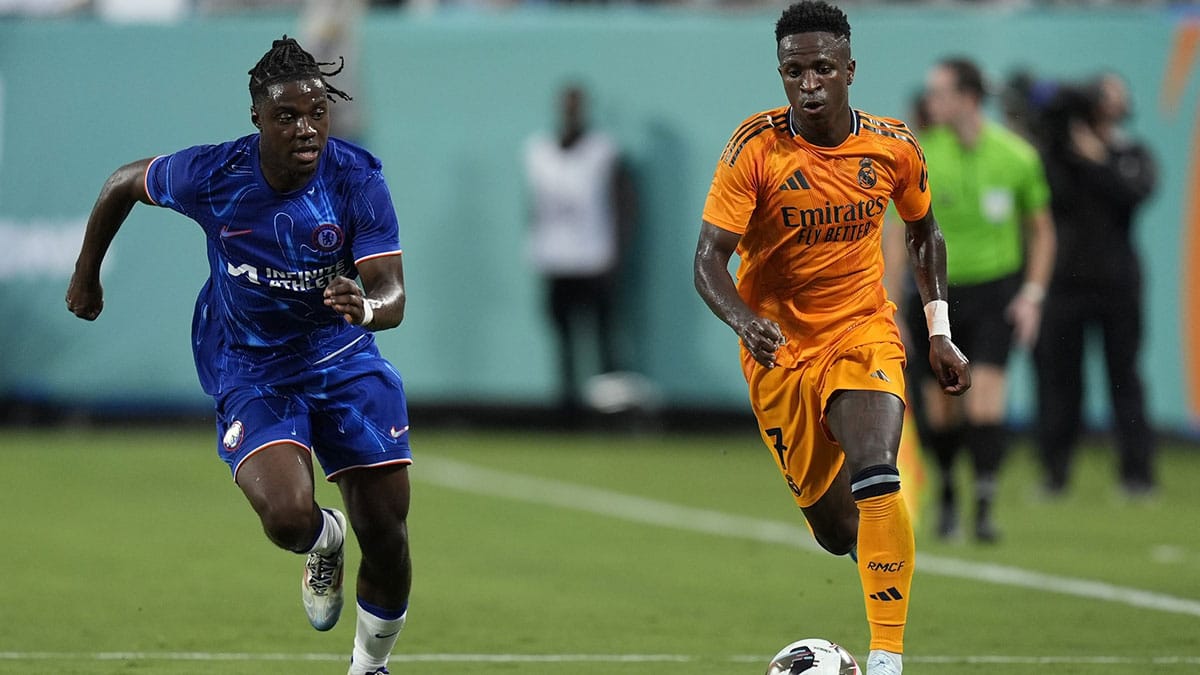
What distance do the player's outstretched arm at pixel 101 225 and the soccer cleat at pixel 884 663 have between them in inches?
121

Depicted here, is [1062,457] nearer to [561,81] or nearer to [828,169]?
[561,81]

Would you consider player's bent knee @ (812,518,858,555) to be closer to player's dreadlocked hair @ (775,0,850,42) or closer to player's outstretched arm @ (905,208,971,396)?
player's outstretched arm @ (905,208,971,396)

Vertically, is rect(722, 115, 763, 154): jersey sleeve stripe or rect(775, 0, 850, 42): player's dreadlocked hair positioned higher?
rect(775, 0, 850, 42): player's dreadlocked hair

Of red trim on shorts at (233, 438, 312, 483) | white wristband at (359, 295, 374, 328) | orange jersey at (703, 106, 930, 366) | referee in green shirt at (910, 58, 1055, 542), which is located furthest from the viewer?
referee in green shirt at (910, 58, 1055, 542)

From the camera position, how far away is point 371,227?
24.0ft

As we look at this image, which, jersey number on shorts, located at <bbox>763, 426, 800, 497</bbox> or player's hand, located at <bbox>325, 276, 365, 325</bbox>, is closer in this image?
player's hand, located at <bbox>325, 276, 365, 325</bbox>

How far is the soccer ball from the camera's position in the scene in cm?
732

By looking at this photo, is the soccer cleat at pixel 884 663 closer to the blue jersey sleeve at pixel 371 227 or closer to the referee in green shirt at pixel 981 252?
the blue jersey sleeve at pixel 371 227

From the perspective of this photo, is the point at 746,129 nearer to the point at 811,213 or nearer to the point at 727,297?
the point at 811,213

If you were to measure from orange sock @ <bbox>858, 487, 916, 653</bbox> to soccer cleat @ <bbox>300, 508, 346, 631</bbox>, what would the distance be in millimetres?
2038

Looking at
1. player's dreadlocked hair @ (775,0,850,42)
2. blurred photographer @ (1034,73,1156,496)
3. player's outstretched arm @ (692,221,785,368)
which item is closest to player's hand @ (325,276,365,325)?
player's outstretched arm @ (692,221,785,368)

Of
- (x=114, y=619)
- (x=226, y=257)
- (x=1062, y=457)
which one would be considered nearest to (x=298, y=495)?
(x=226, y=257)

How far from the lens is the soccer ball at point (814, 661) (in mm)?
7320

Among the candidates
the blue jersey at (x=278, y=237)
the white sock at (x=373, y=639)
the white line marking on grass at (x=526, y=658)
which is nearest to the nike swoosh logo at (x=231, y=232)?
the blue jersey at (x=278, y=237)
